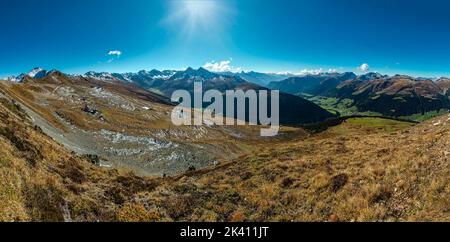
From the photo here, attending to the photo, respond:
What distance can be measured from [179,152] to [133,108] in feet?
337

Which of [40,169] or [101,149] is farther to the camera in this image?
[101,149]

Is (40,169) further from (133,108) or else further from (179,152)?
(133,108)

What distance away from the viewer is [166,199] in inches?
1022

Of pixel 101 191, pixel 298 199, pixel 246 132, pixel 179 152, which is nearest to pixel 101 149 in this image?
pixel 179 152

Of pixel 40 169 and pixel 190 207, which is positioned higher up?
pixel 40 169

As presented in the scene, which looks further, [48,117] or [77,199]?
[48,117]

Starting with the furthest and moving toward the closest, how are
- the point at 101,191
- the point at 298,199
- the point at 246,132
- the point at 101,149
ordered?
the point at 246,132 → the point at 101,149 → the point at 101,191 → the point at 298,199

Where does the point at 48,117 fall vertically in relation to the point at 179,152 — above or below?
above

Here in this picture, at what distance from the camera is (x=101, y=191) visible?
25.1m
